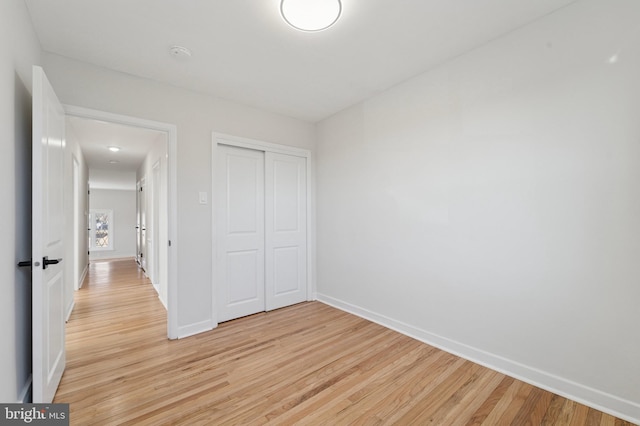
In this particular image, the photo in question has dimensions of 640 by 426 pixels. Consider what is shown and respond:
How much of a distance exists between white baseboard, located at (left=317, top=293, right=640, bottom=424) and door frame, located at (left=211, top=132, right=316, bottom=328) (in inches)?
52.6

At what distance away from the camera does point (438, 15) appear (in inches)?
73.2

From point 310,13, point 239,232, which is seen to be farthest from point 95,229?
point 310,13

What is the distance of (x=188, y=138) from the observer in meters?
2.81

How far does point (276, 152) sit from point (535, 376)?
128 inches

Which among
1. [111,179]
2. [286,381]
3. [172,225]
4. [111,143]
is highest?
[111,143]

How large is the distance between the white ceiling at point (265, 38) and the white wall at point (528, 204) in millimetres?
273

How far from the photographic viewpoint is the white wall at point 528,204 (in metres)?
1.63

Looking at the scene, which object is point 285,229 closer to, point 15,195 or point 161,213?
point 161,213

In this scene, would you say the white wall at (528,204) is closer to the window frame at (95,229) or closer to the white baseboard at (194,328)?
the white baseboard at (194,328)

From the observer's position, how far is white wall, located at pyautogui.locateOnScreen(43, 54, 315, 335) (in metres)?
2.44

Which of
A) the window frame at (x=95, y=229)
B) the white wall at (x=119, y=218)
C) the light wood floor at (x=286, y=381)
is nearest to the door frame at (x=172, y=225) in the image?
the light wood floor at (x=286, y=381)

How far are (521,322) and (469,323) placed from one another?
38cm

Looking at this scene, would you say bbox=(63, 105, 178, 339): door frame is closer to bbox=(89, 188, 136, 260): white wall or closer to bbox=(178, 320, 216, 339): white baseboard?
bbox=(178, 320, 216, 339): white baseboard
